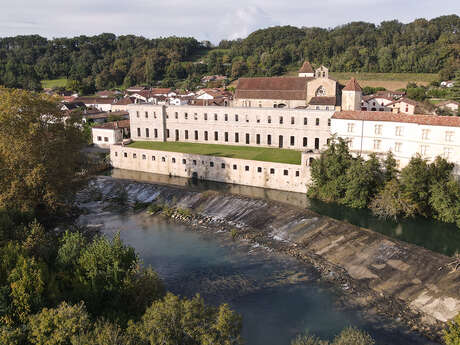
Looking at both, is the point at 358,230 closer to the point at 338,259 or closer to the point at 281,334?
the point at 338,259

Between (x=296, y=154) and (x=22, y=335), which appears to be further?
(x=296, y=154)

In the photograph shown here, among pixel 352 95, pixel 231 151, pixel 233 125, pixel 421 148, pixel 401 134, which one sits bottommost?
pixel 231 151

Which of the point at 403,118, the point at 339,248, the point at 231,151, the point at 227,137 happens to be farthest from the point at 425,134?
the point at 227,137

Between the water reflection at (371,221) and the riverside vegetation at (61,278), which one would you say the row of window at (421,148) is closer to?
the water reflection at (371,221)

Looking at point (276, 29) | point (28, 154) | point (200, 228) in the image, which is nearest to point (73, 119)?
point (28, 154)

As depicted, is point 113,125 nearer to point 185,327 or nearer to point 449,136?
point 449,136

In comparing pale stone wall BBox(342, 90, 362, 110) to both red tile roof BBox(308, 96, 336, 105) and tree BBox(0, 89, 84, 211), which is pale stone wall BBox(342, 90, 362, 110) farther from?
tree BBox(0, 89, 84, 211)

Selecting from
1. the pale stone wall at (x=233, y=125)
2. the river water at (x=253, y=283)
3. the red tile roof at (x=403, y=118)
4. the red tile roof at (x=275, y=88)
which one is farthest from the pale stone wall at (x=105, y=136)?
the red tile roof at (x=403, y=118)
